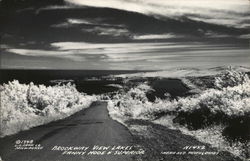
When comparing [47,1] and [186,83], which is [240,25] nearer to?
[186,83]

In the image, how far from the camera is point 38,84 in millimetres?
9906

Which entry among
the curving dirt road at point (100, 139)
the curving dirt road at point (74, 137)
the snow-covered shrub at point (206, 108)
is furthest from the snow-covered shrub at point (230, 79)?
the curving dirt road at point (74, 137)

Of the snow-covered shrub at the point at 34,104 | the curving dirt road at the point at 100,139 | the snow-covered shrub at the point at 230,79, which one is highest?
the snow-covered shrub at the point at 230,79

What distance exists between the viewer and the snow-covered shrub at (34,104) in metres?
9.62

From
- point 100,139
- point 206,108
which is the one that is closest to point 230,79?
point 206,108

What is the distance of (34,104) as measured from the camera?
10.8 m

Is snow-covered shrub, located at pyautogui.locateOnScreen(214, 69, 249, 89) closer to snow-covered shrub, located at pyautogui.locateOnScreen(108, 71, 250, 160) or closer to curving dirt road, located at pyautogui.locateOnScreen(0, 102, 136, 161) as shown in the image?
snow-covered shrub, located at pyautogui.locateOnScreen(108, 71, 250, 160)

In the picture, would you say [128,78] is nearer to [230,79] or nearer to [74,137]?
[74,137]

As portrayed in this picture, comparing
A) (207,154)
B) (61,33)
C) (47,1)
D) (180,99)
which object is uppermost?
(47,1)

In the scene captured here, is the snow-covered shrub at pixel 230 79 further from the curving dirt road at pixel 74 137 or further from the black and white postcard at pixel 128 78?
the curving dirt road at pixel 74 137

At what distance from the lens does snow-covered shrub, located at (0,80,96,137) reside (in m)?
9.62

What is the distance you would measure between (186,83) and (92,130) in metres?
2.32

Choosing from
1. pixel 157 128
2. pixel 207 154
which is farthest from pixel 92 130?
pixel 207 154

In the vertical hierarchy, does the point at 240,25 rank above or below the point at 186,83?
above
